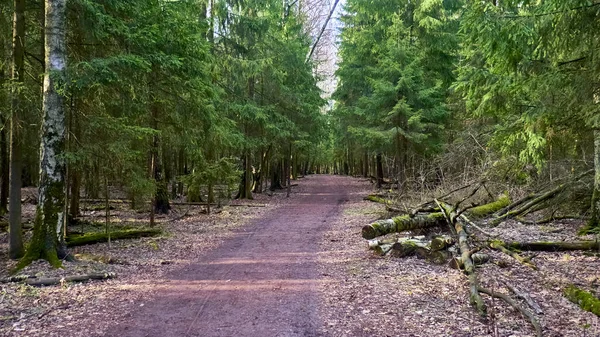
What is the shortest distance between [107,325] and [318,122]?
19445 millimetres

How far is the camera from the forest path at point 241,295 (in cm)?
524

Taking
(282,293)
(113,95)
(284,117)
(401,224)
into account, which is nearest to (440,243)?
(401,224)

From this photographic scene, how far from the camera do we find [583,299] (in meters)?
5.77

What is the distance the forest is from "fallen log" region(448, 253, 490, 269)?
0.04 metres

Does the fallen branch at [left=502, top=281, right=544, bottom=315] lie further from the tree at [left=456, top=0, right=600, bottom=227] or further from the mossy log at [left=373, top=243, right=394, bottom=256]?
the mossy log at [left=373, top=243, right=394, bottom=256]

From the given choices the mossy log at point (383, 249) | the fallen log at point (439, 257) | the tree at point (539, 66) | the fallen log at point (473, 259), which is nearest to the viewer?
the tree at point (539, 66)

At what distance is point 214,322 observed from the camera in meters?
5.41

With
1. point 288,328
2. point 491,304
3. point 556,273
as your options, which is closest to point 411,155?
point 556,273

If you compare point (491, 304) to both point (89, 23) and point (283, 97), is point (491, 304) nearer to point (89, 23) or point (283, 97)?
point (89, 23)

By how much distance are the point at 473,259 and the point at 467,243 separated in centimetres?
55

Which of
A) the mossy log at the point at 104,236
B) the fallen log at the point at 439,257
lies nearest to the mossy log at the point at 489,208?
the fallen log at the point at 439,257

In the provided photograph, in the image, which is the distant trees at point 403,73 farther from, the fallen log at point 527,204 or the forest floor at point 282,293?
the forest floor at point 282,293

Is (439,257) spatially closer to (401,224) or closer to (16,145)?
(401,224)

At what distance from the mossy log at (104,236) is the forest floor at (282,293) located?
0.33 m
